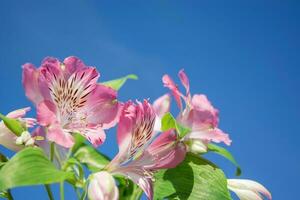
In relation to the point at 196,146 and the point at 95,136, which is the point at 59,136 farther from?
the point at 196,146

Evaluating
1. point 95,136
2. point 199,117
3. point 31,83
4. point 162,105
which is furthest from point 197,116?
point 31,83

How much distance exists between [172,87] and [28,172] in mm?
371

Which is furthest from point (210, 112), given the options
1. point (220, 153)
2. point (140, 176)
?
point (140, 176)

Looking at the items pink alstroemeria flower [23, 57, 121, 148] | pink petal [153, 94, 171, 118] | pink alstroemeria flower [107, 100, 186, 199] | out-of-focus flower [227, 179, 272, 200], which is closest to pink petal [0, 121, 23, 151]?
pink alstroemeria flower [23, 57, 121, 148]

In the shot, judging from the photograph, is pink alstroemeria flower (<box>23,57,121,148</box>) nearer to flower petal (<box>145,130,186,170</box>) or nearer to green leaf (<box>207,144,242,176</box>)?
flower petal (<box>145,130,186,170</box>)

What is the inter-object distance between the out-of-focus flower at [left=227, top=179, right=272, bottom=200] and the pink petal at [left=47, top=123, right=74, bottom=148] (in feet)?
1.25

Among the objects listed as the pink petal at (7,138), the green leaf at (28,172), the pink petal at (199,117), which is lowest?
the green leaf at (28,172)

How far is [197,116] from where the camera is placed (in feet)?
2.96

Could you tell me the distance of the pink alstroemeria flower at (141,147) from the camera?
2.45ft

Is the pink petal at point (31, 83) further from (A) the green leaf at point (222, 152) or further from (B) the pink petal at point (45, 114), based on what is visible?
(A) the green leaf at point (222, 152)

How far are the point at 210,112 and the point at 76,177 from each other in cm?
31

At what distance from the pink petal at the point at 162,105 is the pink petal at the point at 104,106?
176 mm

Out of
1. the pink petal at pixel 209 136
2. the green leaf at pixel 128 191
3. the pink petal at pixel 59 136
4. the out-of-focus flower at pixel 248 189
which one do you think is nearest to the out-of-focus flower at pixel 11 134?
the pink petal at pixel 59 136

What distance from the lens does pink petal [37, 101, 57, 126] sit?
75 cm
